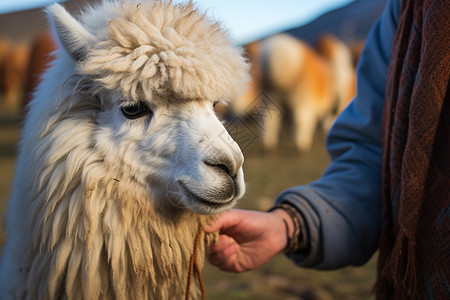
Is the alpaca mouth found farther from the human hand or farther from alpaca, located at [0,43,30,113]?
alpaca, located at [0,43,30,113]

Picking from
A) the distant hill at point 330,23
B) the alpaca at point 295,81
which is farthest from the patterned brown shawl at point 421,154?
the distant hill at point 330,23

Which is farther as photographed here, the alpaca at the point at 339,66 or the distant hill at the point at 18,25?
the distant hill at the point at 18,25

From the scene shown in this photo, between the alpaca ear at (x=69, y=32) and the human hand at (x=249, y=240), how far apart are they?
54 centimetres

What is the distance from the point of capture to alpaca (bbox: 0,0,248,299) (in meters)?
0.93

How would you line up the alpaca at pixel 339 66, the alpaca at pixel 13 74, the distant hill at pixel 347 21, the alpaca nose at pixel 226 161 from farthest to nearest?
the distant hill at pixel 347 21, the alpaca at pixel 13 74, the alpaca at pixel 339 66, the alpaca nose at pixel 226 161

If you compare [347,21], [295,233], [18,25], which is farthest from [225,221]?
[18,25]

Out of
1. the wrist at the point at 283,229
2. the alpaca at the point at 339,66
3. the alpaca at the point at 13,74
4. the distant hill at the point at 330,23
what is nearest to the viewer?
the wrist at the point at 283,229

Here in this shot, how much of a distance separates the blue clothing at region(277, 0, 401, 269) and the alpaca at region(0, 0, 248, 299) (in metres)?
0.37

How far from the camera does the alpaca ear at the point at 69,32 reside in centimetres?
97

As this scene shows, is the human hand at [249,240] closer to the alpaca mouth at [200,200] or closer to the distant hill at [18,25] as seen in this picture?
the alpaca mouth at [200,200]

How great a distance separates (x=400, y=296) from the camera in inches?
42.1

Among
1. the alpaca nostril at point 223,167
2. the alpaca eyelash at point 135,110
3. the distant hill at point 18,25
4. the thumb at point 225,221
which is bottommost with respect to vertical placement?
the distant hill at point 18,25

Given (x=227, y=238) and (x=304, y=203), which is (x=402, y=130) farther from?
(x=227, y=238)

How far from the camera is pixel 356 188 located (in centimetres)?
127
